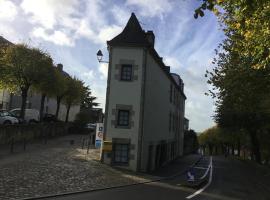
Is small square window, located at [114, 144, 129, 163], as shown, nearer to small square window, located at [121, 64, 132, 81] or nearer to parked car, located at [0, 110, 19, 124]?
small square window, located at [121, 64, 132, 81]

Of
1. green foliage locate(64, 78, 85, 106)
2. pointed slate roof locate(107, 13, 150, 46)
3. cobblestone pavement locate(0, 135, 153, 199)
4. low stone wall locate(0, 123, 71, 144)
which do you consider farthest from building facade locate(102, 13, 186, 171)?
green foliage locate(64, 78, 85, 106)

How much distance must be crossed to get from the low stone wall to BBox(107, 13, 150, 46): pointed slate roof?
34.0 feet

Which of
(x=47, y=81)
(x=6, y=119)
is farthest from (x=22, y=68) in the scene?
(x=6, y=119)

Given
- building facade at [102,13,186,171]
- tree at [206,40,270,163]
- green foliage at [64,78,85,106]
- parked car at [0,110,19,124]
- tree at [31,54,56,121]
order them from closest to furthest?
tree at [206,40,270,163] < building facade at [102,13,186,171] < parked car at [0,110,19,124] < tree at [31,54,56,121] < green foliage at [64,78,85,106]

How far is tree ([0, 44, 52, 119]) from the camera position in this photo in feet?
141

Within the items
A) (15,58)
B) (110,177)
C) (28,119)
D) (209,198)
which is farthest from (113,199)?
(28,119)

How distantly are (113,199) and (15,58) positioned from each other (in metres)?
30.4

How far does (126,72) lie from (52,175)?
1150cm

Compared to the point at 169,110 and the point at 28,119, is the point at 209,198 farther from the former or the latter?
the point at 28,119

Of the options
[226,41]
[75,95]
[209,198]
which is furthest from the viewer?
[75,95]

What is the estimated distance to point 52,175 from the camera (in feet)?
70.3

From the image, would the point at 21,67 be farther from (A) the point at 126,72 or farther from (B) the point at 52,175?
(B) the point at 52,175

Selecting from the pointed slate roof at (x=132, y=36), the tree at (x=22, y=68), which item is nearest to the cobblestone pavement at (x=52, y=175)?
the pointed slate roof at (x=132, y=36)

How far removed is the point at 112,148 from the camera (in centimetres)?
2950
